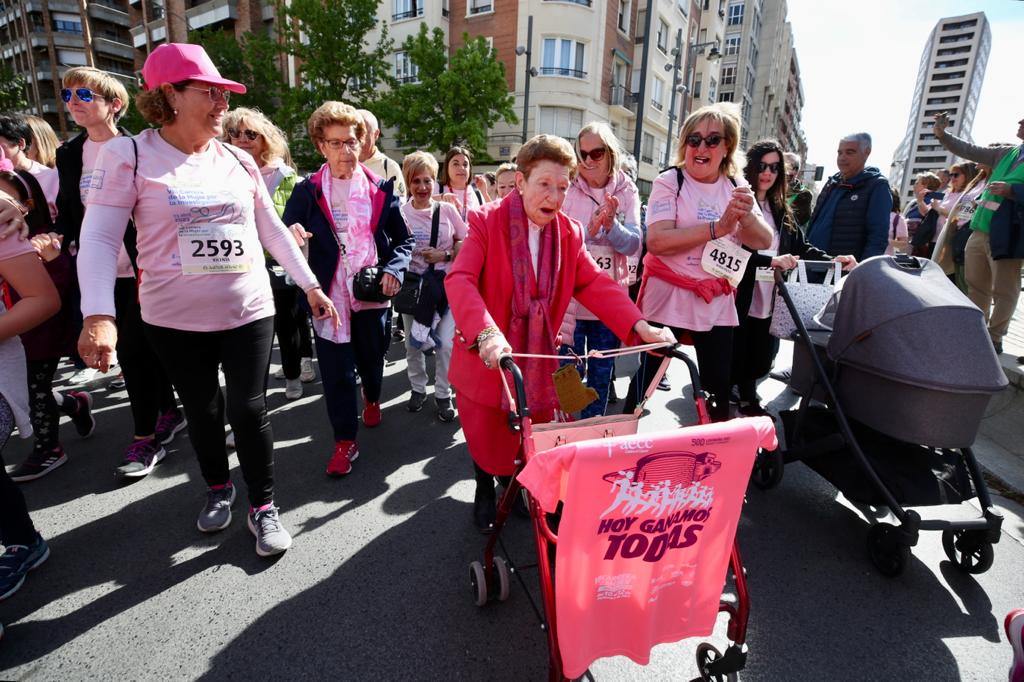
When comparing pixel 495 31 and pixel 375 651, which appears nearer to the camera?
pixel 375 651

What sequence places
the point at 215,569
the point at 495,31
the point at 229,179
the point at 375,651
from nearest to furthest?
the point at 375,651 → the point at 229,179 → the point at 215,569 → the point at 495,31

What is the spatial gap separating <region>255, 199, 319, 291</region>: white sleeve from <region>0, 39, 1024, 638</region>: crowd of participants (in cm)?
1

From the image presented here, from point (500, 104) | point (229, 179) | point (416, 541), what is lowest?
point (416, 541)

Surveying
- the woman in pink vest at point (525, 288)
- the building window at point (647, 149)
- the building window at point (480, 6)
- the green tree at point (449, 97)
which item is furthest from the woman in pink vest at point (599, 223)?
the building window at point (647, 149)

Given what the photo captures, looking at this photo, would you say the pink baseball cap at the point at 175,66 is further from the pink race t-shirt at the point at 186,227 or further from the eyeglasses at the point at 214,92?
the pink race t-shirt at the point at 186,227

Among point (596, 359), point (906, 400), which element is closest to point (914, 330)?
point (906, 400)

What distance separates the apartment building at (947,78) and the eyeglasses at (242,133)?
14911cm

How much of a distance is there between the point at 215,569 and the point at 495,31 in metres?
27.7

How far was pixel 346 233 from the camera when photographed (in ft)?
10.5

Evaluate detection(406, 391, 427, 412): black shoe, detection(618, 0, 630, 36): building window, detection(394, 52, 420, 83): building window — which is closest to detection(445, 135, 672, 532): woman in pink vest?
detection(406, 391, 427, 412): black shoe

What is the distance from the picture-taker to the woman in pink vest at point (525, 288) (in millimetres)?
2158

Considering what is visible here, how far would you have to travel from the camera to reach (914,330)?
2473mm

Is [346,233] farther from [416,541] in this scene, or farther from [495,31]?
[495,31]

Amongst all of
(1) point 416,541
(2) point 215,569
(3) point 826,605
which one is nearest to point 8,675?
(2) point 215,569
